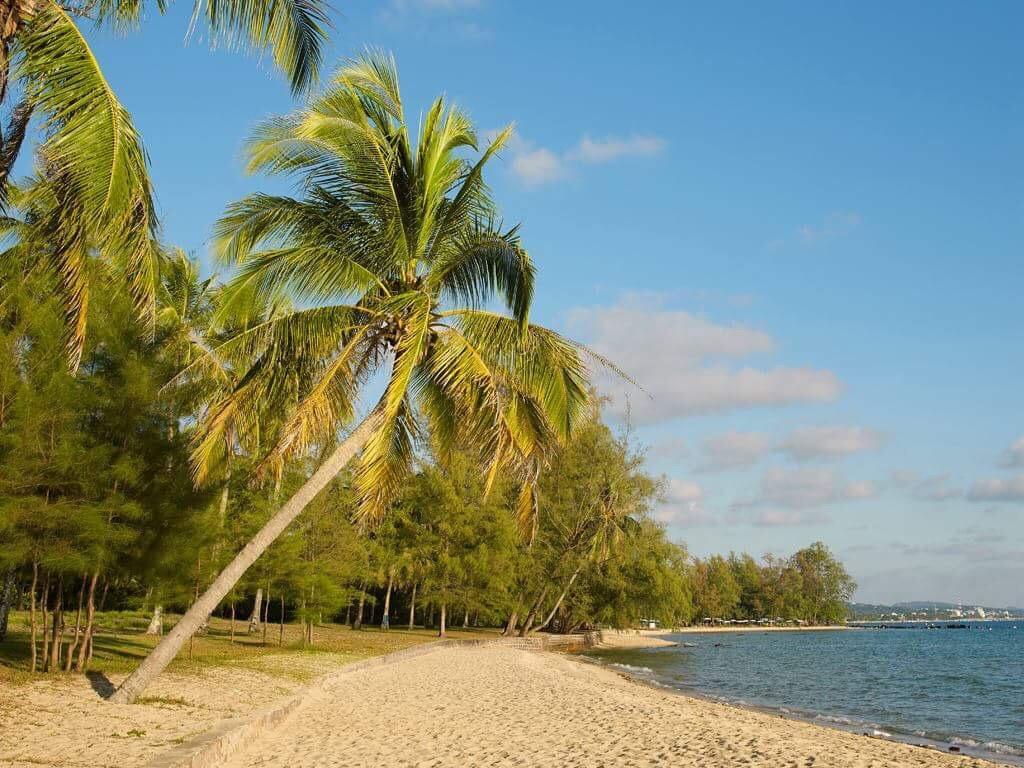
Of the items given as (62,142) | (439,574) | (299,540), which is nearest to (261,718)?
(62,142)

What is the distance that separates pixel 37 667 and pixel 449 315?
32.3ft

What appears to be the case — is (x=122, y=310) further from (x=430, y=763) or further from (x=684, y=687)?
(x=684, y=687)

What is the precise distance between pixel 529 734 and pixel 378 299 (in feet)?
22.4

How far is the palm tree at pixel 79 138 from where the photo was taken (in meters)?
7.12

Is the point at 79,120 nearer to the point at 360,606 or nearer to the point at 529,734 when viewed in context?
the point at 529,734

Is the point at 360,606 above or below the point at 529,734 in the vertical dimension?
above

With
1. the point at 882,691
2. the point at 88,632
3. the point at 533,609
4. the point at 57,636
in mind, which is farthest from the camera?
the point at 533,609

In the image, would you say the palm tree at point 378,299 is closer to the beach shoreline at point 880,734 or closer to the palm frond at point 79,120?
the palm frond at point 79,120

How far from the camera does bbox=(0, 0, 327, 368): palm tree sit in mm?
7125

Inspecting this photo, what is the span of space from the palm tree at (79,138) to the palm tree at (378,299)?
138 inches

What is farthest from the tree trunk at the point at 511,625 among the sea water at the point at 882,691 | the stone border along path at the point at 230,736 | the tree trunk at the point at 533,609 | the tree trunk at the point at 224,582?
the tree trunk at the point at 224,582

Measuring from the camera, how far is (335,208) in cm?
1294

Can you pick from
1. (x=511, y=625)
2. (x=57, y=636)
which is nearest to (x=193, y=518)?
(x=57, y=636)

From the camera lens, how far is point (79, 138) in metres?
7.12
